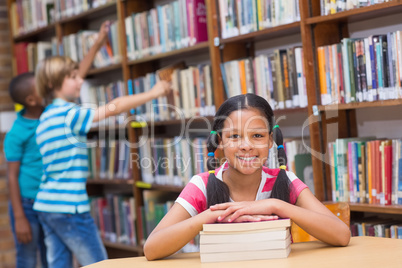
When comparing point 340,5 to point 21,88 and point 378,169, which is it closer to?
Result: point 378,169

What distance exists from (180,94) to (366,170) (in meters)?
1.28

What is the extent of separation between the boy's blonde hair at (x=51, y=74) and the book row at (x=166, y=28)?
722mm

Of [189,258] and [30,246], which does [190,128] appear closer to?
[30,246]

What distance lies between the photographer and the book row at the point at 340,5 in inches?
91.5

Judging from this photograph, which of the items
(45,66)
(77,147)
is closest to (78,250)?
(77,147)

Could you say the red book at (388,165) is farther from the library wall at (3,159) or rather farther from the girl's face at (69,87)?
the library wall at (3,159)

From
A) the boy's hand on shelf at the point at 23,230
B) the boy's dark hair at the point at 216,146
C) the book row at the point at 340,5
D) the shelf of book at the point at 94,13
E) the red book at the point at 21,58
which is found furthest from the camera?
the red book at the point at 21,58

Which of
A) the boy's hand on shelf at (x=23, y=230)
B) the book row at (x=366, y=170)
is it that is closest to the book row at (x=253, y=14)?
the book row at (x=366, y=170)

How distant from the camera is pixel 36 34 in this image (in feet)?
15.8

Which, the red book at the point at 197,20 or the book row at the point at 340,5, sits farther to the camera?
the red book at the point at 197,20

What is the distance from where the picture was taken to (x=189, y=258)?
1.58m

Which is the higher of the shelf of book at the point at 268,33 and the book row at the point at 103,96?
the shelf of book at the point at 268,33

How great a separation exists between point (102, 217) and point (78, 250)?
150 centimetres

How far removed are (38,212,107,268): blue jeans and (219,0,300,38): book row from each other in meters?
1.22
